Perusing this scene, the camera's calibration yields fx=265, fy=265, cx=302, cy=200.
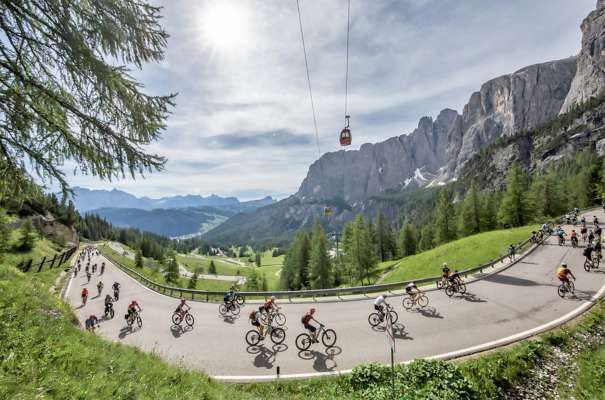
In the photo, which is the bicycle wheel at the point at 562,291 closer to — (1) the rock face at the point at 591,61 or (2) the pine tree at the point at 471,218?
(2) the pine tree at the point at 471,218

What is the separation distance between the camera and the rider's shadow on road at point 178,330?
16.6 m

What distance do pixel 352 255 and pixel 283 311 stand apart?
3012cm

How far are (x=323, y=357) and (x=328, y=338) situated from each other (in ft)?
3.42

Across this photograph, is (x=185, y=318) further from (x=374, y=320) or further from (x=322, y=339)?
(x=374, y=320)

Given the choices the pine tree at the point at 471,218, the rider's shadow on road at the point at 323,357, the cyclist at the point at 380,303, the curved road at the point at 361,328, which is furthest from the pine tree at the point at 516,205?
the rider's shadow on road at the point at 323,357

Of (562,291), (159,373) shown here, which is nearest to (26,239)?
(159,373)

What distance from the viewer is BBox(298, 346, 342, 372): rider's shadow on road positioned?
11.5m

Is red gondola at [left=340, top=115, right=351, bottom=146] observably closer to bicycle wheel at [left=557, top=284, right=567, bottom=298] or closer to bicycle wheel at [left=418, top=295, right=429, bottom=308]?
bicycle wheel at [left=418, top=295, right=429, bottom=308]

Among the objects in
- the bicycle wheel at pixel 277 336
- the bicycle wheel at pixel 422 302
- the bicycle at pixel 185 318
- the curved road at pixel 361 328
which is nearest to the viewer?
the curved road at pixel 361 328

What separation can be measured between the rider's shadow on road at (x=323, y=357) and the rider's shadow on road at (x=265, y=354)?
1.22m

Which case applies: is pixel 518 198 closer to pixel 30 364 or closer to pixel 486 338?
pixel 486 338

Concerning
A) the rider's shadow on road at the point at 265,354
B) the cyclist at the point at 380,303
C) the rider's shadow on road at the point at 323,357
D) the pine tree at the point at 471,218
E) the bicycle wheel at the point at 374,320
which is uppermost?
the pine tree at the point at 471,218

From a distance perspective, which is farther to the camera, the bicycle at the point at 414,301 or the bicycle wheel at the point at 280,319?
the bicycle at the point at 414,301

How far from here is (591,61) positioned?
17438 cm
